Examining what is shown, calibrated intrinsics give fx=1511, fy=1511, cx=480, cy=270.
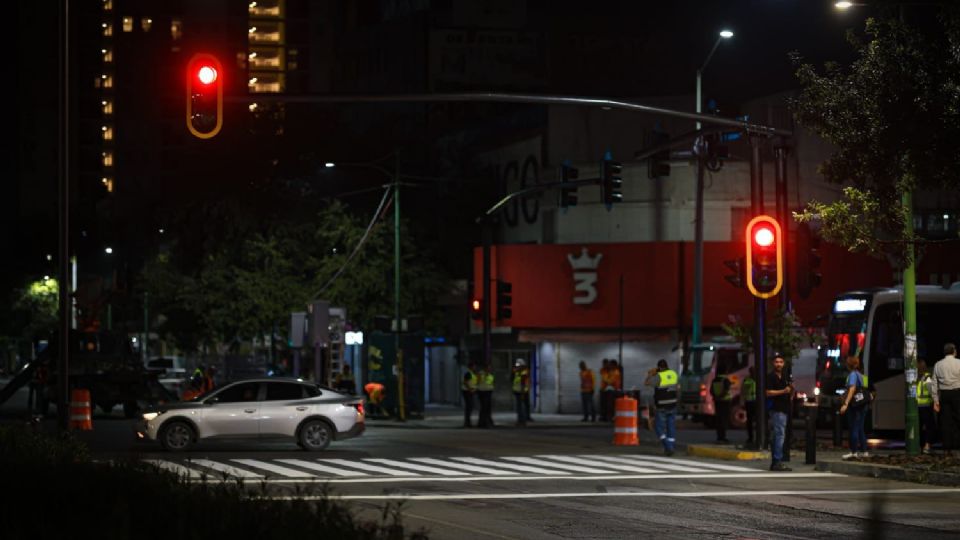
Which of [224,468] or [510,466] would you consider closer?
[224,468]

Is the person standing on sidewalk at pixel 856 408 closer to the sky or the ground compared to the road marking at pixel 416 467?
closer to the sky

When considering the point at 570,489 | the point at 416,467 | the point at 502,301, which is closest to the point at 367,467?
the point at 416,467

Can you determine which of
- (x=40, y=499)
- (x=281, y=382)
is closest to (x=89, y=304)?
(x=281, y=382)

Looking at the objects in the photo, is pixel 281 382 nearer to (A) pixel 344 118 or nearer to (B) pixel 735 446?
(B) pixel 735 446

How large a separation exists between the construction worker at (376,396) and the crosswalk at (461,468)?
17431 millimetres

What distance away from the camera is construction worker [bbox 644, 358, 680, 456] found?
29297mm

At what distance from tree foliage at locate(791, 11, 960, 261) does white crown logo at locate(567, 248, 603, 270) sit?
23086 millimetres

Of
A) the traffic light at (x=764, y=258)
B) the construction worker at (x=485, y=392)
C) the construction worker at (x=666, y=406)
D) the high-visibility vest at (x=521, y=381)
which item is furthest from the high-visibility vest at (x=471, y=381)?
the traffic light at (x=764, y=258)

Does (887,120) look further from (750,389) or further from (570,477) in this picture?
(750,389)

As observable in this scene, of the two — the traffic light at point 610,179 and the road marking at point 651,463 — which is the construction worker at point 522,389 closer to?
the traffic light at point 610,179

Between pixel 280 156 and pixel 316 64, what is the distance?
64.5 metres

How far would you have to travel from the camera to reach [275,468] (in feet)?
84.9

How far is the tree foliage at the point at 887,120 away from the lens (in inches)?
907

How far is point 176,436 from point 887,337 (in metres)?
15.8
